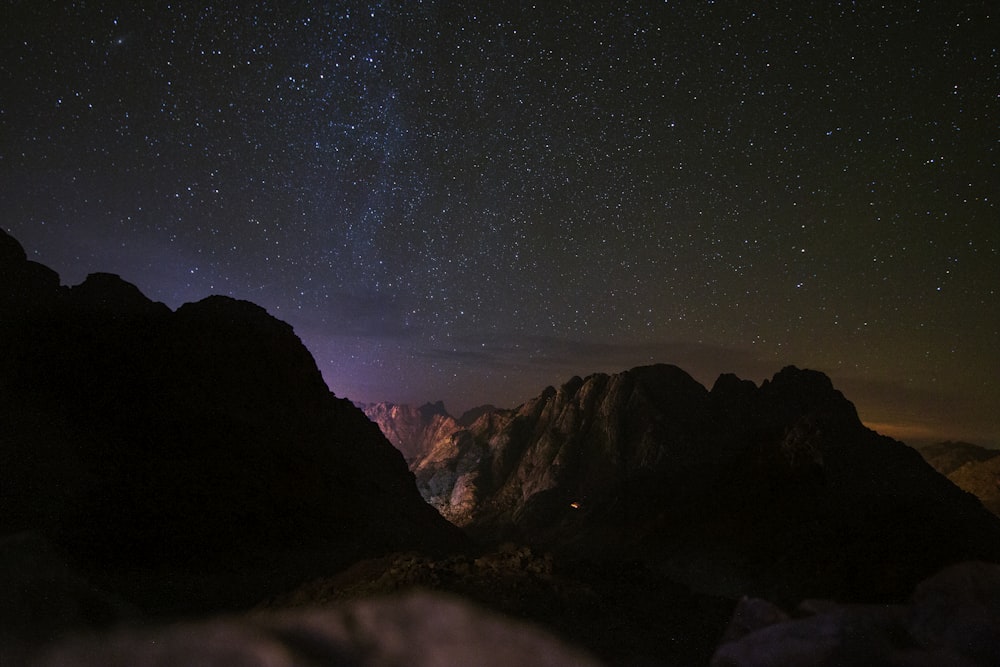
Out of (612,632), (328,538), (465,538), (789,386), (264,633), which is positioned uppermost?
(789,386)

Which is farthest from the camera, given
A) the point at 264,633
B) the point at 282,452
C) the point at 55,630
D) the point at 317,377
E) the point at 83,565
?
the point at 317,377

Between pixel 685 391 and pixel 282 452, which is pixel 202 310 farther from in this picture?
pixel 685 391

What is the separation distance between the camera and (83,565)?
16.7 metres

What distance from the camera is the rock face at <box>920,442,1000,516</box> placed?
6544 cm

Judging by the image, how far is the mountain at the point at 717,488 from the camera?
24422 millimetres

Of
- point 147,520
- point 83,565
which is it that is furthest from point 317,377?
point 83,565

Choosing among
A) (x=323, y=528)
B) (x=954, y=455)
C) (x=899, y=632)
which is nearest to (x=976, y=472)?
(x=954, y=455)

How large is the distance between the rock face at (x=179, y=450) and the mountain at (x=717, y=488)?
17396 millimetres

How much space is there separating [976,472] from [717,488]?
61.6 metres

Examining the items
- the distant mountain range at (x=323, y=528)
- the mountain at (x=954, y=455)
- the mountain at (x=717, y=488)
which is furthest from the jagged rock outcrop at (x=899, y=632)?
the mountain at (x=954, y=455)

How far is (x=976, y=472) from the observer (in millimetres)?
71875

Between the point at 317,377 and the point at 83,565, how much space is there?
71.7 ft

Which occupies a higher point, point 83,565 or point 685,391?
point 685,391

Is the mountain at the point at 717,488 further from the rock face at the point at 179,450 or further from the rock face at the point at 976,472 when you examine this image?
the rock face at the point at 976,472
